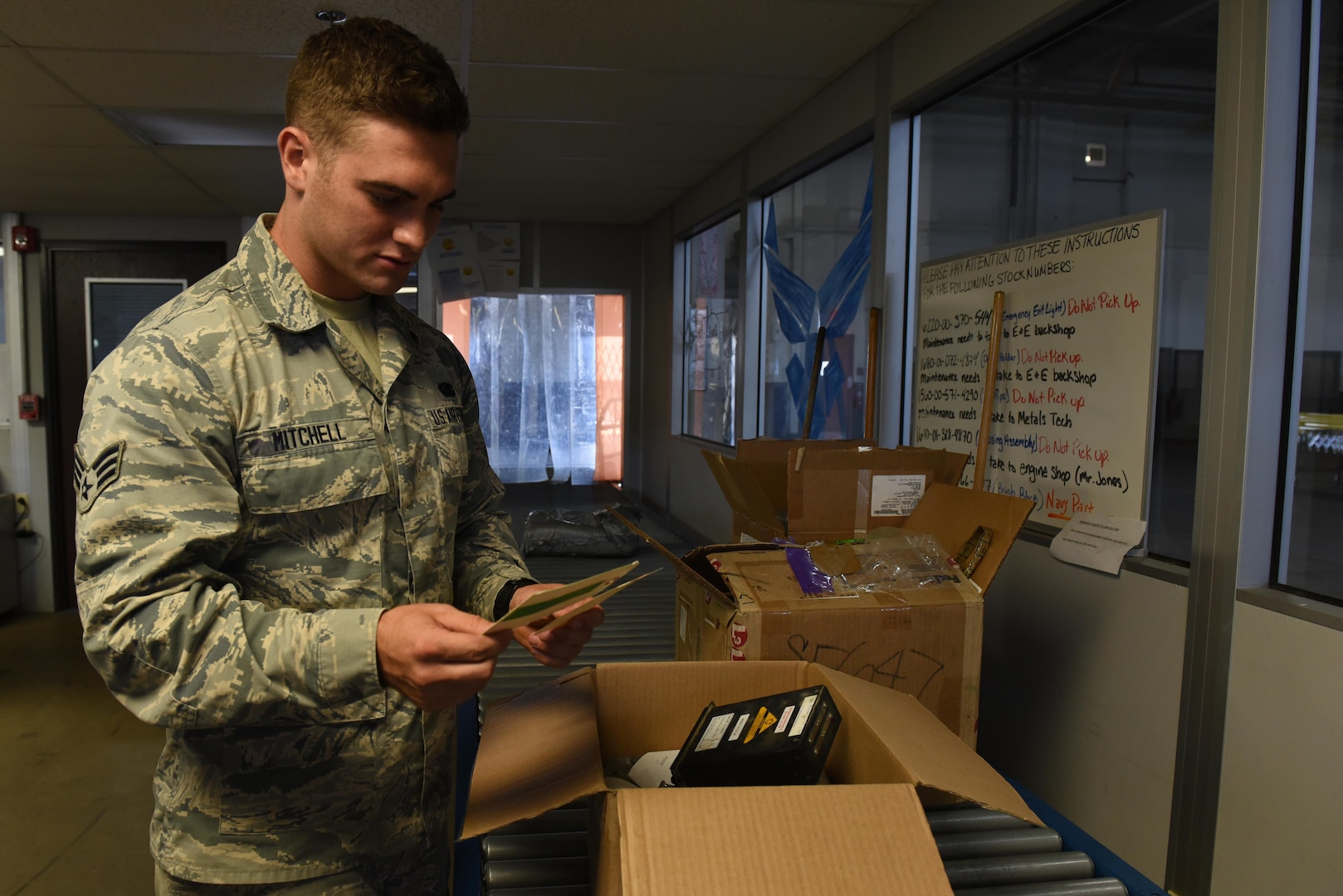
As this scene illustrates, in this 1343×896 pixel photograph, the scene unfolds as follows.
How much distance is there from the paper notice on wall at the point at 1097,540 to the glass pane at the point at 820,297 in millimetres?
987

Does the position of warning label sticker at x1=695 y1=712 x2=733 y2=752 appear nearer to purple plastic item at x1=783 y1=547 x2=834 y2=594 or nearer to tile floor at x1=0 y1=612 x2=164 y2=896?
purple plastic item at x1=783 y1=547 x2=834 y2=594

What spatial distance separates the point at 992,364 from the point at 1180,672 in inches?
29.8

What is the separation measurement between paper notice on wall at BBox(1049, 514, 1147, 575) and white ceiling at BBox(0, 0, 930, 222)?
4.61 feet

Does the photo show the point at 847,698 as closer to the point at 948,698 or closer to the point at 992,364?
the point at 948,698

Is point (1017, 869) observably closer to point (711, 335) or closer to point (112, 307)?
point (711, 335)

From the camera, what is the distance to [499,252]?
5.64 metres

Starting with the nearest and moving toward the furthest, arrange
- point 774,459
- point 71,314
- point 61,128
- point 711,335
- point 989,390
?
point 989,390 < point 774,459 < point 61,128 < point 711,335 < point 71,314

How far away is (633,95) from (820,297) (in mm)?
971

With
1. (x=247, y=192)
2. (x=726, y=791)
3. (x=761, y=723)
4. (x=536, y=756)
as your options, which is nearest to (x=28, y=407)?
(x=247, y=192)

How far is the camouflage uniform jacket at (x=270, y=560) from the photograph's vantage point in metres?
0.82

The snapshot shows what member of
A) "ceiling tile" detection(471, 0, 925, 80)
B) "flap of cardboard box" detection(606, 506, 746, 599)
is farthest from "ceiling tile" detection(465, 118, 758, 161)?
"flap of cardboard box" detection(606, 506, 746, 599)

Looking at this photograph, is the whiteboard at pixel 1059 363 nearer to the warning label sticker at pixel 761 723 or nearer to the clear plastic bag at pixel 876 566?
the clear plastic bag at pixel 876 566

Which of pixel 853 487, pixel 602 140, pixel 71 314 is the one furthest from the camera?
pixel 71 314

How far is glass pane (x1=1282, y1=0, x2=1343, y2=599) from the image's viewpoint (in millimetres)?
1375
